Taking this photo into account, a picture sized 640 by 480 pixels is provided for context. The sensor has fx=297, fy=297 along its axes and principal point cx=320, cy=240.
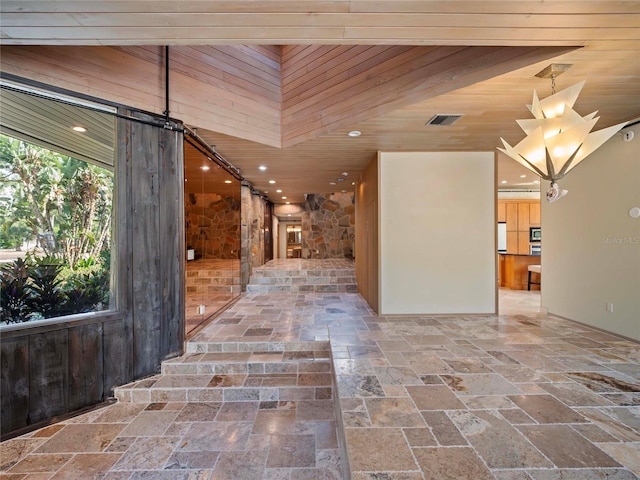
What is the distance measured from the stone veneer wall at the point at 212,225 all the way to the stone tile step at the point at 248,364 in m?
1.47

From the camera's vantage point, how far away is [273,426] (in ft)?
8.43

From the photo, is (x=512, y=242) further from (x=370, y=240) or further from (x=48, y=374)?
(x=48, y=374)

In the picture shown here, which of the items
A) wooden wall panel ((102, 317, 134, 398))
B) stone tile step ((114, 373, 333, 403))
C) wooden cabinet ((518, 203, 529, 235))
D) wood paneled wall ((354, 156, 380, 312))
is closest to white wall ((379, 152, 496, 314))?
wood paneled wall ((354, 156, 380, 312))

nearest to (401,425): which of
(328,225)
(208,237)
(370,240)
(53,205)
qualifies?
(53,205)

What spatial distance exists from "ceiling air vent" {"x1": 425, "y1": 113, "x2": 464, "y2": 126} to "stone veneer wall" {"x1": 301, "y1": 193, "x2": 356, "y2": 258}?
6.61 metres

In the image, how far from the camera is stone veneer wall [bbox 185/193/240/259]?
412 cm

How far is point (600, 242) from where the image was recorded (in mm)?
4070

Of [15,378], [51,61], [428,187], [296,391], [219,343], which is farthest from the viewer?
[428,187]

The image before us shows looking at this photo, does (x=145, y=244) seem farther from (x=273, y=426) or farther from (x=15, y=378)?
(x=273, y=426)

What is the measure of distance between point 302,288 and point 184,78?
4729 mm

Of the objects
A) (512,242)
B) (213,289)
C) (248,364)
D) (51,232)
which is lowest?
(248,364)

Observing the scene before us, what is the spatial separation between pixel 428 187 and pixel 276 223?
26.2ft

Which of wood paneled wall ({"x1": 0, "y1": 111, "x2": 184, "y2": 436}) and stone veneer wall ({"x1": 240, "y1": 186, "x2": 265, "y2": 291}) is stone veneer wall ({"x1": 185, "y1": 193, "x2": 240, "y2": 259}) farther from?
wood paneled wall ({"x1": 0, "y1": 111, "x2": 184, "y2": 436})

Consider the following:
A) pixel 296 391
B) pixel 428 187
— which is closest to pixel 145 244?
pixel 296 391
